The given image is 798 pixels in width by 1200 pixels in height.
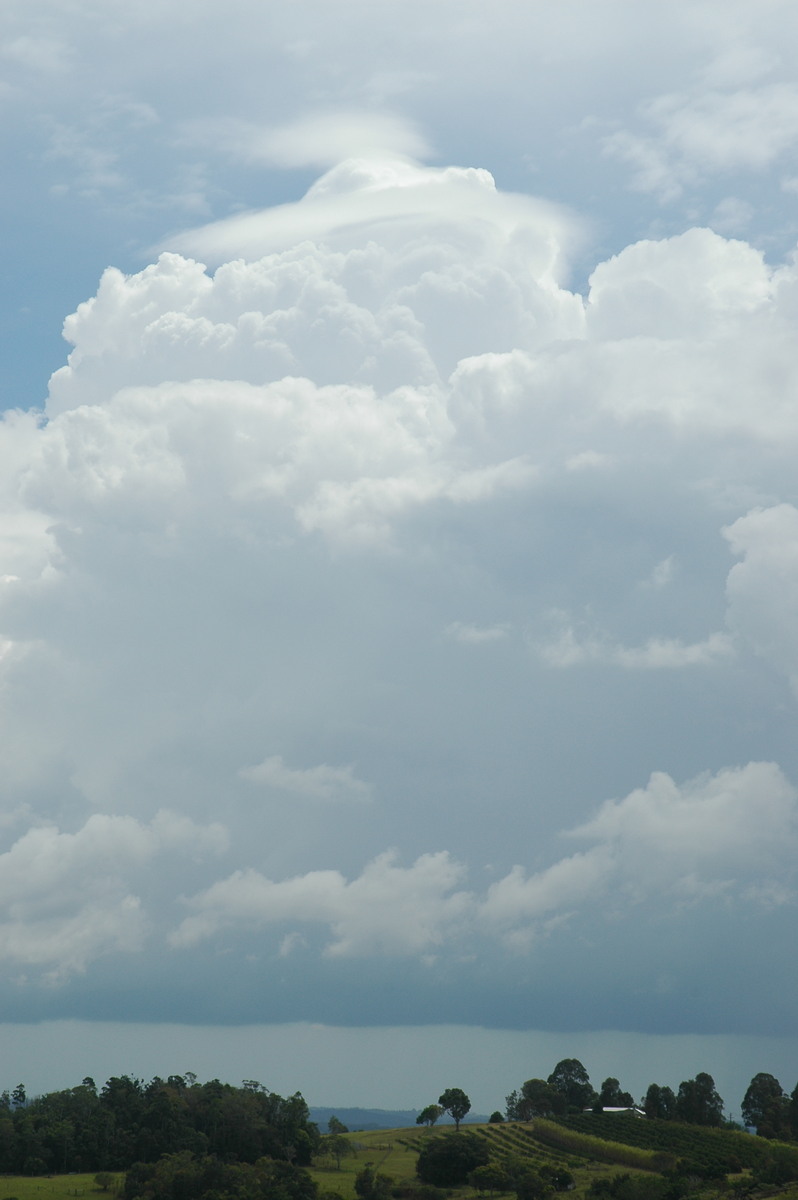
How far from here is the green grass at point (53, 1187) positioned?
146 metres

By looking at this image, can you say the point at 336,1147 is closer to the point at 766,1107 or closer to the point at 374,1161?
the point at 374,1161

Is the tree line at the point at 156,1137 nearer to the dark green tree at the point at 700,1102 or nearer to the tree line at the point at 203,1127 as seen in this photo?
the tree line at the point at 203,1127

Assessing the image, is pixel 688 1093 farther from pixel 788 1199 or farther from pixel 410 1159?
pixel 788 1199

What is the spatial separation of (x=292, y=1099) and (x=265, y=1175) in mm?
49115

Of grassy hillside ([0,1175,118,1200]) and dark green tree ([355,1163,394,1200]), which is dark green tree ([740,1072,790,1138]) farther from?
grassy hillside ([0,1175,118,1200])

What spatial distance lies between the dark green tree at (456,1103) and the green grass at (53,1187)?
58.8m

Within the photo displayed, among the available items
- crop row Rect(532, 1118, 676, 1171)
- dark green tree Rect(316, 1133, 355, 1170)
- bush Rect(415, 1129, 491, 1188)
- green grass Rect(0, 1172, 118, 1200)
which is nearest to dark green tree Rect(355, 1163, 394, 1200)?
bush Rect(415, 1129, 491, 1188)

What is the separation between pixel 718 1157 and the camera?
518 ft

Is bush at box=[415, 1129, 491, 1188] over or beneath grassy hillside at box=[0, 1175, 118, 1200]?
over

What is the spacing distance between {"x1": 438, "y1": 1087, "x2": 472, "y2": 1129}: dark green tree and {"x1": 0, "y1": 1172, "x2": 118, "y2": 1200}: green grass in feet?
193

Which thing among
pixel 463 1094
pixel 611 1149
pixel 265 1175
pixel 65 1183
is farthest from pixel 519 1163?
pixel 65 1183

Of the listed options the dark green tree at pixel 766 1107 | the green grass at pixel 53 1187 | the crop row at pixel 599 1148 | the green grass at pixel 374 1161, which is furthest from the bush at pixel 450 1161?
the dark green tree at pixel 766 1107

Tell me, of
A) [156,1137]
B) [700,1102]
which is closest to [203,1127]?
[156,1137]

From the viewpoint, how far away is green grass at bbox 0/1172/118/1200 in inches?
5748
